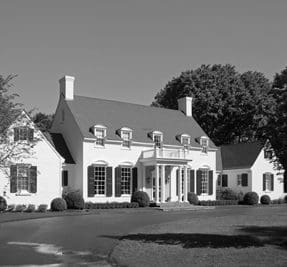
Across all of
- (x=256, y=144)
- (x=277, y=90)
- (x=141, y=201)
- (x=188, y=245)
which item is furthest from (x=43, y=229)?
(x=256, y=144)

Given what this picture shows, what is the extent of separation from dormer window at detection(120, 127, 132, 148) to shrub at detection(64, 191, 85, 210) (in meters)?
6.53

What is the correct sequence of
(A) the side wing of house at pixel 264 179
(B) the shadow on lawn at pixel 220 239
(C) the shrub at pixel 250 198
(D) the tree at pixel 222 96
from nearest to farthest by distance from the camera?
(B) the shadow on lawn at pixel 220 239, (C) the shrub at pixel 250 198, (A) the side wing of house at pixel 264 179, (D) the tree at pixel 222 96

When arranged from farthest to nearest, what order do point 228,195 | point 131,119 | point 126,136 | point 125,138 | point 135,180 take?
point 228,195, point 131,119, point 126,136, point 125,138, point 135,180

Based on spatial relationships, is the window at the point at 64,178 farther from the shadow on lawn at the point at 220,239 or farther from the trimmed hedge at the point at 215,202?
the shadow on lawn at the point at 220,239

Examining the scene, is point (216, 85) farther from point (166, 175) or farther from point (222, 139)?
point (166, 175)

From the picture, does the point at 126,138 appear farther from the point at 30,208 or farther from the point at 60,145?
the point at 30,208

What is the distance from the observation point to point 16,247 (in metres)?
14.8

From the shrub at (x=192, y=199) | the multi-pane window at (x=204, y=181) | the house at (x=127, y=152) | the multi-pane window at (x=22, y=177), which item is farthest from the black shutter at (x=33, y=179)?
the multi-pane window at (x=204, y=181)

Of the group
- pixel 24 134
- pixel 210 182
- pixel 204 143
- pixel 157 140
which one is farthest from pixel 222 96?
pixel 24 134

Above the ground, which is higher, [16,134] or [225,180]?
[16,134]

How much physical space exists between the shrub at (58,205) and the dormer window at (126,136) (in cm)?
793

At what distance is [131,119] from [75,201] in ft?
Answer: 34.8

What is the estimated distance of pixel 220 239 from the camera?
15586 millimetres

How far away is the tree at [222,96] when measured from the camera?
57219 mm
